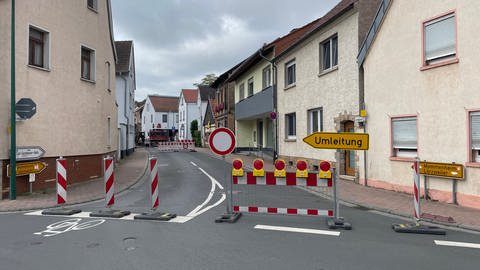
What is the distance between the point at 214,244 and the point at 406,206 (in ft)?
18.0

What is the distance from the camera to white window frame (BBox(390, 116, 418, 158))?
35.2 ft

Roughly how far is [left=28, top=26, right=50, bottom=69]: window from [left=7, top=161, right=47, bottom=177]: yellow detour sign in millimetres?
3290

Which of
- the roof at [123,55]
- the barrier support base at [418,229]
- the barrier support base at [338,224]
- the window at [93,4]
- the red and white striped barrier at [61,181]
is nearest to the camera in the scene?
the barrier support base at [418,229]

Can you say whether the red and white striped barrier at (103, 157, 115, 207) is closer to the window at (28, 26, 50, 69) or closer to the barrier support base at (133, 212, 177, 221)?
the barrier support base at (133, 212, 177, 221)

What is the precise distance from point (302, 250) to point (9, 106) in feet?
32.2

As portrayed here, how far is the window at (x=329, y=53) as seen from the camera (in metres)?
14.9

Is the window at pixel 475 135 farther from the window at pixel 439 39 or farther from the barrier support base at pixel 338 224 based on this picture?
the barrier support base at pixel 338 224

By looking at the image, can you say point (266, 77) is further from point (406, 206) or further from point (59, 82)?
point (406, 206)

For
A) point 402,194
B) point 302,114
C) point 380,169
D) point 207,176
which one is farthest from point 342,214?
point 302,114

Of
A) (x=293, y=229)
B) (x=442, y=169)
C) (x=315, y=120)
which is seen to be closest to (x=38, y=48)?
(x=293, y=229)

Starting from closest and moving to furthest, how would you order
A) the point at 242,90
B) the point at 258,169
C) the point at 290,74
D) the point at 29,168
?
the point at 258,169 → the point at 29,168 → the point at 290,74 → the point at 242,90

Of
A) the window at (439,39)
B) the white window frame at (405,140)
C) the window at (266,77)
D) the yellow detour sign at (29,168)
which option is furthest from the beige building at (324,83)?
the yellow detour sign at (29,168)

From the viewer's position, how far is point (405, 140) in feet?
36.2

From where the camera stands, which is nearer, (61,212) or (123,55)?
(61,212)
